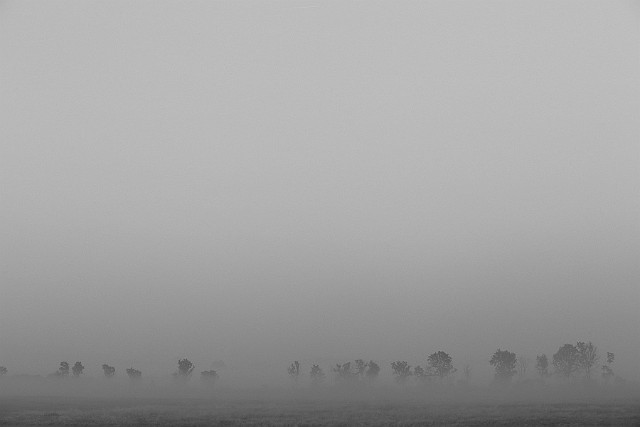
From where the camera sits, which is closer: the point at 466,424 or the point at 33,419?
the point at 466,424

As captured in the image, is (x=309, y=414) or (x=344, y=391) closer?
(x=309, y=414)

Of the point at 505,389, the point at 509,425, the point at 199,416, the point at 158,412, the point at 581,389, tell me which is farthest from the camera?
the point at 505,389

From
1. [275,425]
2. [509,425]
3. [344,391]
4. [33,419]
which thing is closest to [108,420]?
[33,419]

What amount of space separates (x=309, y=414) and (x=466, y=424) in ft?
77.6

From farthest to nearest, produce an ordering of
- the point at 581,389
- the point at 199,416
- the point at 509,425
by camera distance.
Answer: the point at 581,389, the point at 199,416, the point at 509,425

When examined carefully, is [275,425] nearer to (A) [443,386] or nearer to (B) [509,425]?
(B) [509,425]

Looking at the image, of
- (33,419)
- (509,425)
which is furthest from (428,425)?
(33,419)

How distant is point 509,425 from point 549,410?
21201 mm

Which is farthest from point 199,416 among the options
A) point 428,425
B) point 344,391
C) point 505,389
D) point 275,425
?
point 505,389

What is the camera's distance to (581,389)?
582 ft

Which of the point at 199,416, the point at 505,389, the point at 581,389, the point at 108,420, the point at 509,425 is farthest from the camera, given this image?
the point at 505,389

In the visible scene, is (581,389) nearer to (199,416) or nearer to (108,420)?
(199,416)

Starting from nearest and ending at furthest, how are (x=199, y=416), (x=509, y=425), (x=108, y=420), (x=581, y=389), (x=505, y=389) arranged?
(x=509, y=425), (x=108, y=420), (x=199, y=416), (x=581, y=389), (x=505, y=389)

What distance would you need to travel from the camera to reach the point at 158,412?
83312mm
